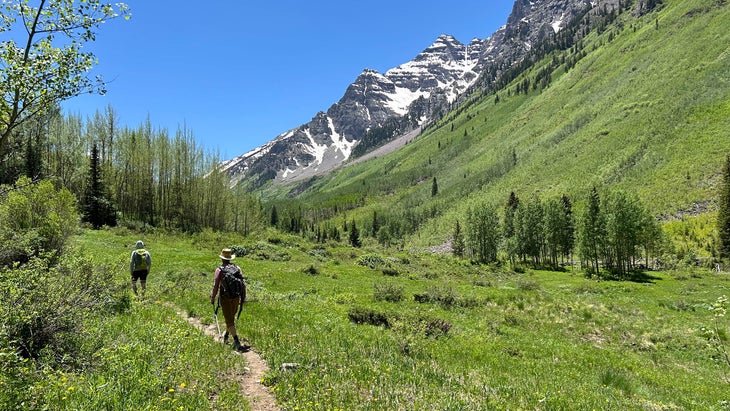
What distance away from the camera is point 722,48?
136875 millimetres

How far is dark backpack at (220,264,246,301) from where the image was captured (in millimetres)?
12117

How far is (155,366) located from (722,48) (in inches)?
7977

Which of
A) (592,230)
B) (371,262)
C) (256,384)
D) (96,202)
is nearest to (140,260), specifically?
(256,384)

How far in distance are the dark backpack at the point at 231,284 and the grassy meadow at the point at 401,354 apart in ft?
5.00

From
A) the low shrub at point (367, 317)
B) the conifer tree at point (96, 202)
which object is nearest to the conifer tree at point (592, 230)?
the low shrub at point (367, 317)

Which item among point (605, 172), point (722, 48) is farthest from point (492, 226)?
point (722, 48)

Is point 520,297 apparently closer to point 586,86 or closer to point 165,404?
point 165,404

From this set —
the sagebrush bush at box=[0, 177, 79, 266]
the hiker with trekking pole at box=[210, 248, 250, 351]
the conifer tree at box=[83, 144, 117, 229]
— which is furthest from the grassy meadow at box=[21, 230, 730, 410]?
the conifer tree at box=[83, 144, 117, 229]

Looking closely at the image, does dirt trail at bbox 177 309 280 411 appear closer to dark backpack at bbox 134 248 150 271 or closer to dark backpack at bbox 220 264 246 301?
dark backpack at bbox 220 264 246 301

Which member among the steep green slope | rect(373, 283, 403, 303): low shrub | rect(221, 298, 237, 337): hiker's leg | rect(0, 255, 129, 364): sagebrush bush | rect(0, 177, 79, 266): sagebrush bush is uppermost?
the steep green slope

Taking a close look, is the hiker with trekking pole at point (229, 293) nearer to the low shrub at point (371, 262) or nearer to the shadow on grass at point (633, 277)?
the low shrub at point (371, 262)

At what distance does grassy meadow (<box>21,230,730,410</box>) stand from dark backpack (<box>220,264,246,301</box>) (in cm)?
152

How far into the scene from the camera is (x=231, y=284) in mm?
12203

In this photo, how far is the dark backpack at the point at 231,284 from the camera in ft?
39.8
